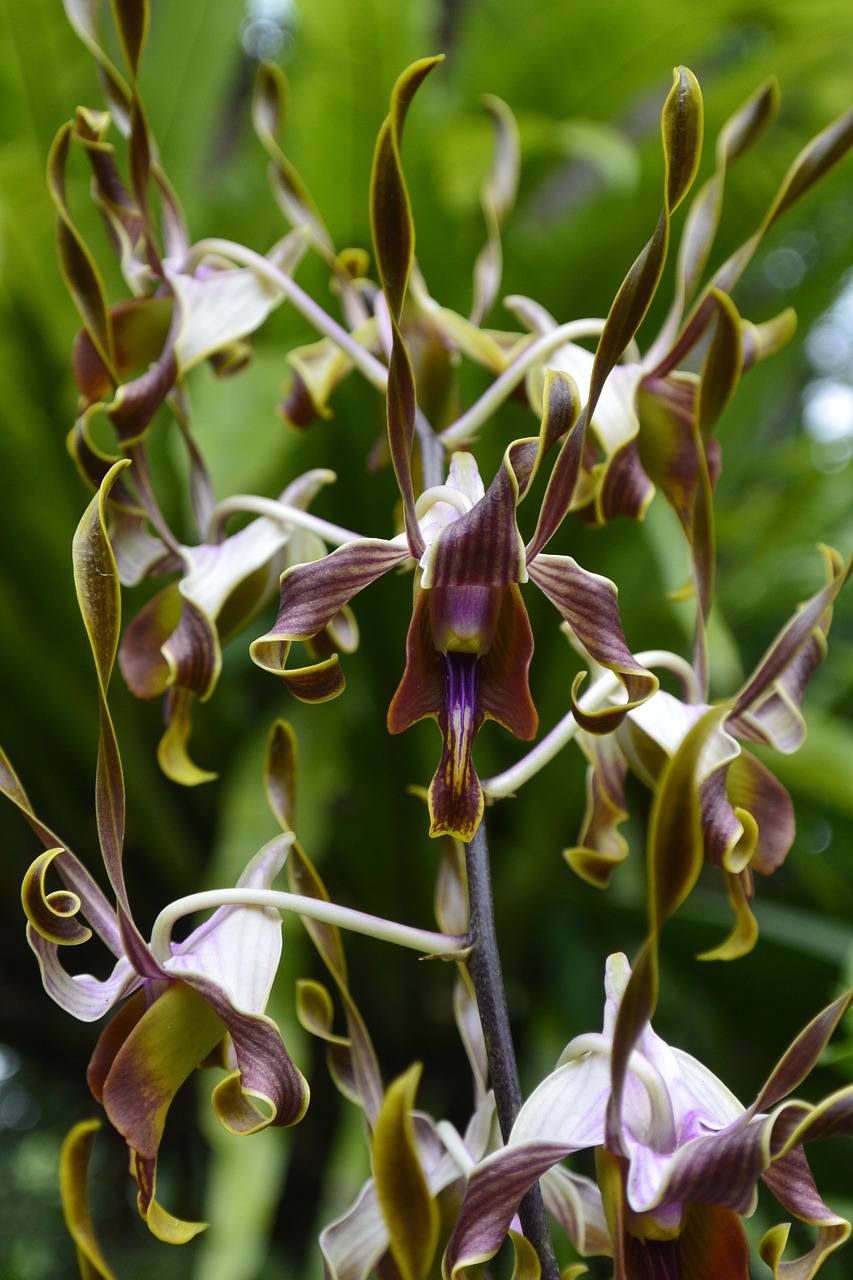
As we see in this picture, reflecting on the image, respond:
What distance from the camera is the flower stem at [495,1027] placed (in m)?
0.23

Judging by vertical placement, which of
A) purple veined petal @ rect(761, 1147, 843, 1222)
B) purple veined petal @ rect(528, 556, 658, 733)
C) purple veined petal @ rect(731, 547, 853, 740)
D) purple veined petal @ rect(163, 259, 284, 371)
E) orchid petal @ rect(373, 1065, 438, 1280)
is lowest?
purple veined petal @ rect(761, 1147, 843, 1222)

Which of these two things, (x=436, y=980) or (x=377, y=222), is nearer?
(x=377, y=222)

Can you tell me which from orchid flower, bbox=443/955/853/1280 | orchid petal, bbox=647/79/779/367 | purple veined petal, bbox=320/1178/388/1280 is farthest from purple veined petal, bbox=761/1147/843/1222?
orchid petal, bbox=647/79/779/367

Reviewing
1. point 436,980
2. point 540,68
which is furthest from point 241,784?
point 540,68

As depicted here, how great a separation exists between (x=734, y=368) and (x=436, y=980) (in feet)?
1.90

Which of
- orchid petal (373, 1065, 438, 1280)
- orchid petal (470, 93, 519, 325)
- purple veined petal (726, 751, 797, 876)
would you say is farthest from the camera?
orchid petal (470, 93, 519, 325)

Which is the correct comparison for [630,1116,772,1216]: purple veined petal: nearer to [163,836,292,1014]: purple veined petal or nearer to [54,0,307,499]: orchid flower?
[163,836,292,1014]: purple veined petal

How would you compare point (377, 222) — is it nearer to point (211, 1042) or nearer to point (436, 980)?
point (211, 1042)

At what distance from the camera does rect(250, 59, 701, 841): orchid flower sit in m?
0.19

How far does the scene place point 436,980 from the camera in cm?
73

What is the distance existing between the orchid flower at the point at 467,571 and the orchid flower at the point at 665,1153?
0.19 feet

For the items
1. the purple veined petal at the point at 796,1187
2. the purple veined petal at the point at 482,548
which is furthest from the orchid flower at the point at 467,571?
the purple veined petal at the point at 796,1187

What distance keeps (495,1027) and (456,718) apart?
0.08 meters

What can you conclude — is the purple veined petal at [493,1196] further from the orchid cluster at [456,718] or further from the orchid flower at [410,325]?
the orchid flower at [410,325]
